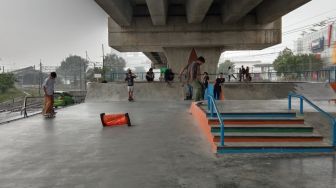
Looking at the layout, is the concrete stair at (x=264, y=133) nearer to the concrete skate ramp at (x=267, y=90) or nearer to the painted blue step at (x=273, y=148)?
the painted blue step at (x=273, y=148)

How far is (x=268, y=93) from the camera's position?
19.2m

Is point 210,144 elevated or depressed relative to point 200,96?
depressed

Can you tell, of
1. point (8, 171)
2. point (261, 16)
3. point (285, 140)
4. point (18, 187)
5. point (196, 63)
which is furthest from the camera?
point (261, 16)

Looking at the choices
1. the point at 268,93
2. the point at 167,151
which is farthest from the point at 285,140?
the point at 268,93

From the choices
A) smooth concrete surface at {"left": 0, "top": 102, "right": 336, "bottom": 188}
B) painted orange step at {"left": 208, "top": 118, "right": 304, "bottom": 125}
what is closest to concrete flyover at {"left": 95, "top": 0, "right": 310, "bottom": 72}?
painted orange step at {"left": 208, "top": 118, "right": 304, "bottom": 125}

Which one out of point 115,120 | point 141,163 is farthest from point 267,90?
point 141,163

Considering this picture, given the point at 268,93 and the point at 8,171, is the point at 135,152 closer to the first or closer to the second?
the point at 8,171

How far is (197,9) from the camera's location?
1877 cm

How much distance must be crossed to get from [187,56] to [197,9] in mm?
7677

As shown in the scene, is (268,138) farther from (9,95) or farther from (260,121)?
(9,95)

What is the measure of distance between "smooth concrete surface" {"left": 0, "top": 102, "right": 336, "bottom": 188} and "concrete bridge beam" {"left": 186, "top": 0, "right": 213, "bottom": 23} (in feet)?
33.3

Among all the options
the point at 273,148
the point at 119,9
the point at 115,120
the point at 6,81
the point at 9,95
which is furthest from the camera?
the point at 9,95

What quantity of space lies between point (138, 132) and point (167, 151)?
2.30 metres

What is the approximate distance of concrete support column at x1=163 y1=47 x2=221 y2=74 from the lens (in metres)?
26.2
